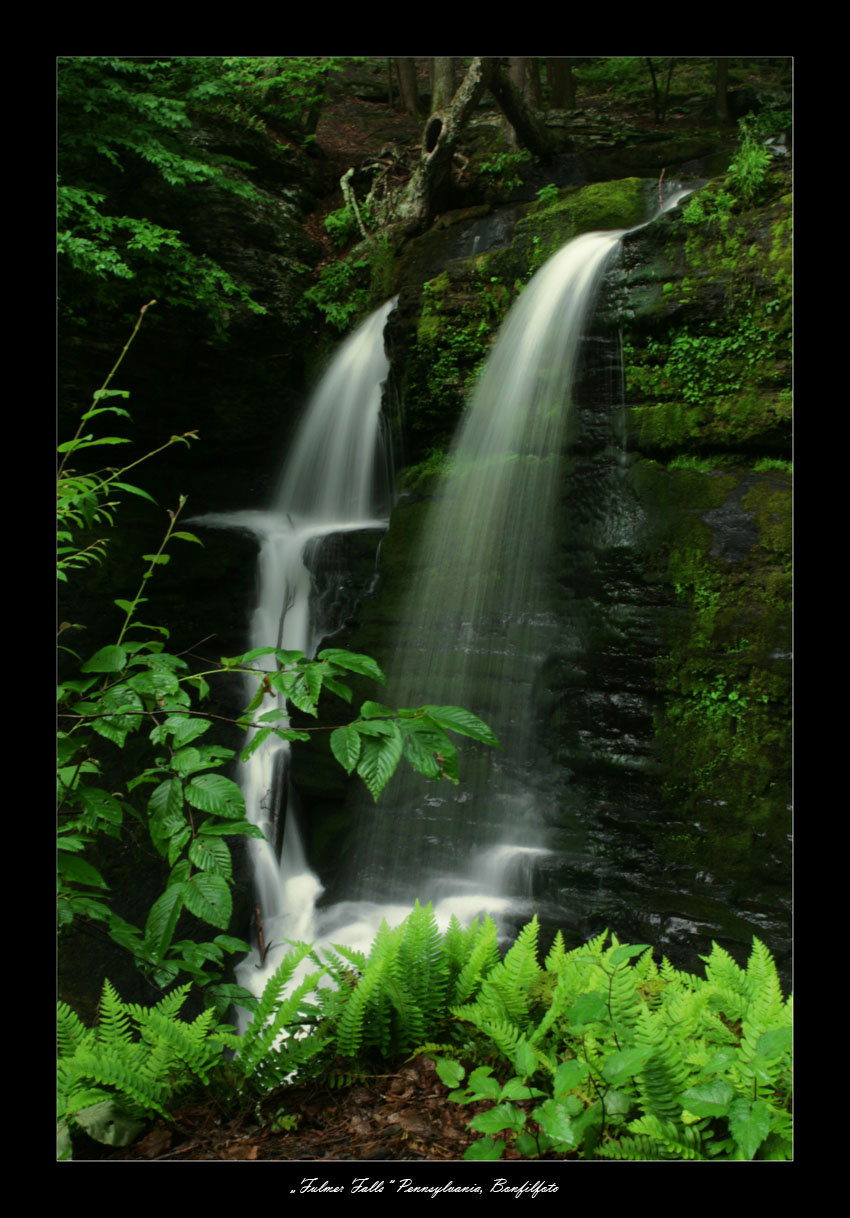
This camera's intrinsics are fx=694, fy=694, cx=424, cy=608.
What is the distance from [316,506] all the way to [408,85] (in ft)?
15.4

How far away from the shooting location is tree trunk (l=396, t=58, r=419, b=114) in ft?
23.0

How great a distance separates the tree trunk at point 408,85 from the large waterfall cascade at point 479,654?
2.91m

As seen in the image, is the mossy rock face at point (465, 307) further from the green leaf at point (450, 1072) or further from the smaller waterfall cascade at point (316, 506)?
the green leaf at point (450, 1072)

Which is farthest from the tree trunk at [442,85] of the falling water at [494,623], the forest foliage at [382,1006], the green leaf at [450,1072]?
the green leaf at [450,1072]

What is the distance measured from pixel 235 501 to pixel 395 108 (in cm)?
493

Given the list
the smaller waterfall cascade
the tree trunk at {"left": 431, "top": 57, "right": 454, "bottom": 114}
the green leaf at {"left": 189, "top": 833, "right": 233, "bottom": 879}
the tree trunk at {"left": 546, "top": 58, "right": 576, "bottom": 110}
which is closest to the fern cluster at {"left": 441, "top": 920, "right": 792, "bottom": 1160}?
the green leaf at {"left": 189, "top": 833, "right": 233, "bottom": 879}

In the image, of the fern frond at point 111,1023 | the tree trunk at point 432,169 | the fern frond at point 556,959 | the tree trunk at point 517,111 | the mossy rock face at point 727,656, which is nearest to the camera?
the fern frond at point 111,1023

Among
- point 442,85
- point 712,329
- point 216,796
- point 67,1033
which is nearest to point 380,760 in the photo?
point 216,796

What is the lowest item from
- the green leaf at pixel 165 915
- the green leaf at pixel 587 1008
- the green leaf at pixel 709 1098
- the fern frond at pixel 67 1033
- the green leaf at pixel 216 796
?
the fern frond at pixel 67 1033

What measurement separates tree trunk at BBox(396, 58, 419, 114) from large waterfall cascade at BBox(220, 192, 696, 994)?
291cm

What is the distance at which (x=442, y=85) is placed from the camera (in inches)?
293

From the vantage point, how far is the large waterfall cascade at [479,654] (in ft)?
15.6

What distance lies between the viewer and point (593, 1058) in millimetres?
1449
